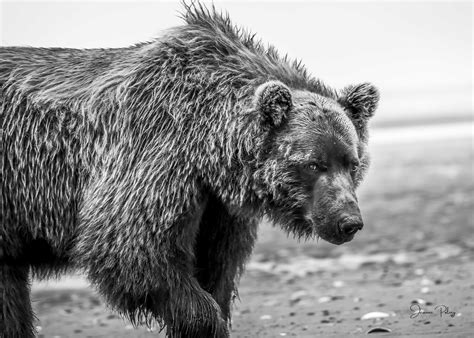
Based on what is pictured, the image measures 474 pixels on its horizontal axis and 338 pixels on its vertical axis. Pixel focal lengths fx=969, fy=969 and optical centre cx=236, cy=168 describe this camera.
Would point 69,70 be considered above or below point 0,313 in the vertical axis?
above

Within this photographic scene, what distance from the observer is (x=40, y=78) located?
24.0 ft

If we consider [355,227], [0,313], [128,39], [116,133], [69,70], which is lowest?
[0,313]

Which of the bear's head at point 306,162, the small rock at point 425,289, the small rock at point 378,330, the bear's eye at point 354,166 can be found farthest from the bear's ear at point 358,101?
the small rock at point 425,289

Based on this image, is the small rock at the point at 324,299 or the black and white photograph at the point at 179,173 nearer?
the black and white photograph at the point at 179,173

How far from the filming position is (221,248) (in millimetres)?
7219

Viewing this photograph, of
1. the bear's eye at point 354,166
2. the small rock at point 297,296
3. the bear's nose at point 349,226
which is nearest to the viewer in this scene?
the bear's nose at point 349,226

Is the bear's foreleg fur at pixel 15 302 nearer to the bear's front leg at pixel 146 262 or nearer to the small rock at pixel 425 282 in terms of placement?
the bear's front leg at pixel 146 262

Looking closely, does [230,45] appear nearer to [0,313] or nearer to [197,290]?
[197,290]

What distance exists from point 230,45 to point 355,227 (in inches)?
69.9

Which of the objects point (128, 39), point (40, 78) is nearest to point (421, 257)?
point (40, 78)

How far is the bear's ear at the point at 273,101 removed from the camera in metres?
6.71

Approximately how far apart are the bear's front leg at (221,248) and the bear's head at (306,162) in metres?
0.36

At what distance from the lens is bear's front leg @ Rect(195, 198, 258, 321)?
720cm

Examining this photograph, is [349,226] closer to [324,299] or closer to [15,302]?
[15,302]
